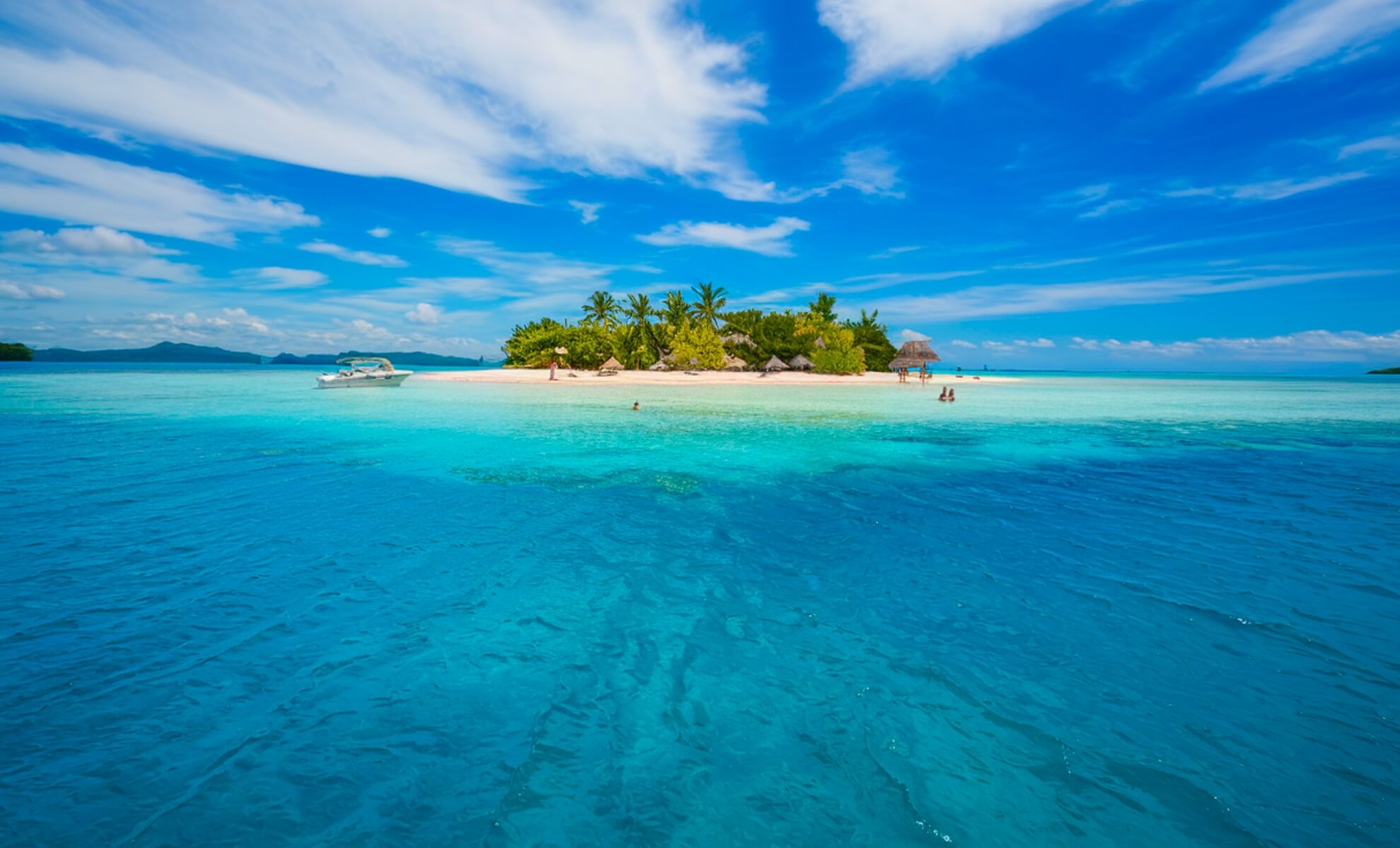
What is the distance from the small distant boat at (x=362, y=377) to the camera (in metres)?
44.4

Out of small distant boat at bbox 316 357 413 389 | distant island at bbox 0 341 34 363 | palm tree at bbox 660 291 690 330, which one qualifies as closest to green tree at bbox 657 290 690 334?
palm tree at bbox 660 291 690 330

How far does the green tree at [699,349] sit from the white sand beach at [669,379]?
121 cm

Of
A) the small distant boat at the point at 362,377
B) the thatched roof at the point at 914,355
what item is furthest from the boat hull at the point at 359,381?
the thatched roof at the point at 914,355

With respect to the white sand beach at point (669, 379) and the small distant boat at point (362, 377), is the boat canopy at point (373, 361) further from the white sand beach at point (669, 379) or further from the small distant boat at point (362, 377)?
the white sand beach at point (669, 379)

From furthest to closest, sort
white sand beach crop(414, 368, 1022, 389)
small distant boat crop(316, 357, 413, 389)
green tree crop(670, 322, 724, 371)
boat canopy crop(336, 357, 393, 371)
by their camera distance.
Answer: green tree crop(670, 322, 724, 371)
white sand beach crop(414, 368, 1022, 389)
small distant boat crop(316, 357, 413, 389)
boat canopy crop(336, 357, 393, 371)

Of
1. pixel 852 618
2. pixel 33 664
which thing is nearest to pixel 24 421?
pixel 33 664

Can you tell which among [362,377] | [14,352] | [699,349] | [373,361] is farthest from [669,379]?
[14,352]

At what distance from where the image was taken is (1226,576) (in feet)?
24.8

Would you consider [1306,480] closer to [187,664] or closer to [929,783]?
[929,783]

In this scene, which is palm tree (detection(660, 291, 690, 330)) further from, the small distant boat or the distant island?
the distant island

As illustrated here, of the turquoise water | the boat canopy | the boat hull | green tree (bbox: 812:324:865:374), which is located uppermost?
green tree (bbox: 812:324:865:374)

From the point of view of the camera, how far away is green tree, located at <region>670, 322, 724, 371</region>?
223 feet

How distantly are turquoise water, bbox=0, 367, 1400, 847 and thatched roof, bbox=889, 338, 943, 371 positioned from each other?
221ft

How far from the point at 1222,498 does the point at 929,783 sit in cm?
1227
